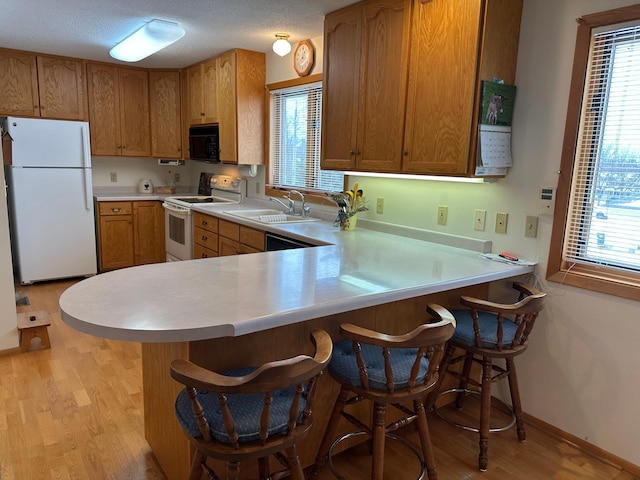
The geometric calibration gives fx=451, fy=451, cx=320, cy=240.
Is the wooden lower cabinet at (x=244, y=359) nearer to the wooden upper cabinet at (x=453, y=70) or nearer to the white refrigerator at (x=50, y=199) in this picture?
the wooden upper cabinet at (x=453, y=70)

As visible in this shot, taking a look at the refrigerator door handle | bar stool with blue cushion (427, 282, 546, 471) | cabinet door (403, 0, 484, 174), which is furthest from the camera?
the refrigerator door handle

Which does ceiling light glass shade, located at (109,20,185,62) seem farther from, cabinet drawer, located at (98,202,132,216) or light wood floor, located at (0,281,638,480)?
light wood floor, located at (0,281,638,480)

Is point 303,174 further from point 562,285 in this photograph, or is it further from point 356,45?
point 562,285

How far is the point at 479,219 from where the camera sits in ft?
8.39

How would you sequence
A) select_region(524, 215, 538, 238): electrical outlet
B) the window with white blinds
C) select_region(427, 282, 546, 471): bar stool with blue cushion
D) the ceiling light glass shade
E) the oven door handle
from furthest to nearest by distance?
the oven door handle < the window with white blinds < the ceiling light glass shade < select_region(524, 215, 538, 238): electrical outlet < select_region(427, 282, 546, 471): bar stool with blue cushion

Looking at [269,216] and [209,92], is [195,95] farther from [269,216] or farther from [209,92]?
[269,216]

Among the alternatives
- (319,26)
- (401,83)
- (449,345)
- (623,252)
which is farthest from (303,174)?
(623,252)

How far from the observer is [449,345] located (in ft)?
7.08

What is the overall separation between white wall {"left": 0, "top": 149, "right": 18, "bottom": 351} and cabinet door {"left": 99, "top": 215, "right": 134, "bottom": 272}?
192cm

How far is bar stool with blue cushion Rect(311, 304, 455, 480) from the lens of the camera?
149cm

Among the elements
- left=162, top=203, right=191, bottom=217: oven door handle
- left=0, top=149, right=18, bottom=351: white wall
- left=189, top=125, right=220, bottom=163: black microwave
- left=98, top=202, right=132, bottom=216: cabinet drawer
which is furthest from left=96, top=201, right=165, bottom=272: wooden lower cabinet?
left=0, top=149, right=18, bottom=351: white wall

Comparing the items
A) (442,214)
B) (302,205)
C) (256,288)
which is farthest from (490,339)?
(302,205)

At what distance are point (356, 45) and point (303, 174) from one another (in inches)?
53.9

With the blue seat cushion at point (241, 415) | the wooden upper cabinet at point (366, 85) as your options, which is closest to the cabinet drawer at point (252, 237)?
the wooden upper cabinet at point (366, 85)
